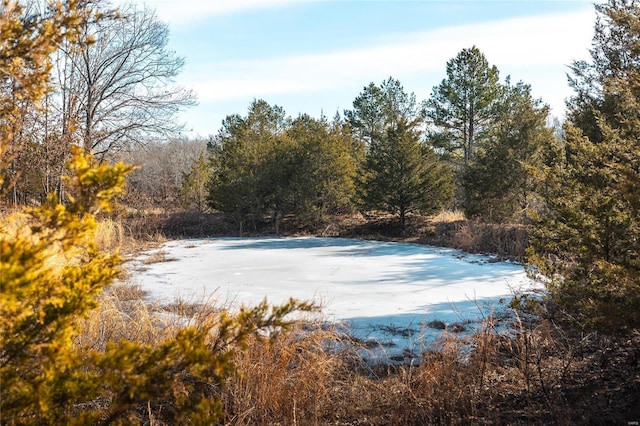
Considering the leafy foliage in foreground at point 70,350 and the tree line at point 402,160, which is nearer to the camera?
the leafy foliage in foreground at point 70,350

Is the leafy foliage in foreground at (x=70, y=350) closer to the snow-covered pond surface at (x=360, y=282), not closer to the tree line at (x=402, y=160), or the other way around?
the snow-covered pond surface at (x=360, y=282)

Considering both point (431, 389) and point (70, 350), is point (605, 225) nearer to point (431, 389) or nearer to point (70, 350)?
point (431, 389)

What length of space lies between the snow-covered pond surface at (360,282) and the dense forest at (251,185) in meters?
1.11

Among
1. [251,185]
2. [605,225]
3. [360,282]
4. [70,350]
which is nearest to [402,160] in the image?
[251,185]

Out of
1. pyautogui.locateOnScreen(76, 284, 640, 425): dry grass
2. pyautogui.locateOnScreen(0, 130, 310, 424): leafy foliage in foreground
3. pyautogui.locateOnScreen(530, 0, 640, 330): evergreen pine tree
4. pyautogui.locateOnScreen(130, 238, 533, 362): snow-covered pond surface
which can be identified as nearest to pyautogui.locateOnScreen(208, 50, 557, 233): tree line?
pyautogui.locateOnScreen(130, 238, 533, 362): snow-covered pond surface

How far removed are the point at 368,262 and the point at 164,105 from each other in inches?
468

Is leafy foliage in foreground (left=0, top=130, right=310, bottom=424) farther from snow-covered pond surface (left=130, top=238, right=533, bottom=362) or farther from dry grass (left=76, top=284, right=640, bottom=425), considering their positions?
snow-covered pond surface (left=130, top=238, right=533, bottom=362)

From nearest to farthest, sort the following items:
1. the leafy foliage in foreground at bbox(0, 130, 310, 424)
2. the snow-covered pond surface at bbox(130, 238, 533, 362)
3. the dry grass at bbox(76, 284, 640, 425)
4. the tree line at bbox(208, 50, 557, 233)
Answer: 1. the leafy foliage in foreground at bbox(0, 130, 310, 424)
2. the dry grass at bbox(76, 284, 640, 425)
3. the snow-covered pond surface at bbox(130, 238, 533, 362)
4. the tree line at bbox(208, 50, 557, 233)

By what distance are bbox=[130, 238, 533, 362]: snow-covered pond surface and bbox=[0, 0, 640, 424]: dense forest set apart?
3.65ft

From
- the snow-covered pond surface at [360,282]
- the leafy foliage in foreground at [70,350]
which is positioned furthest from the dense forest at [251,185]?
the snow-covered pond surface at [360,282]

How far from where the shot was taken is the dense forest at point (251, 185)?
155cm

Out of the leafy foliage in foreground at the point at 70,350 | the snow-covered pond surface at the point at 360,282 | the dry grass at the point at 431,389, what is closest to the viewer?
the leafy foliage in foreground at the point at 70,350

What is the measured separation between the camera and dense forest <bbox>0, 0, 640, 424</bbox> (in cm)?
155

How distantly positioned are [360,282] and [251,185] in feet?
36.5
